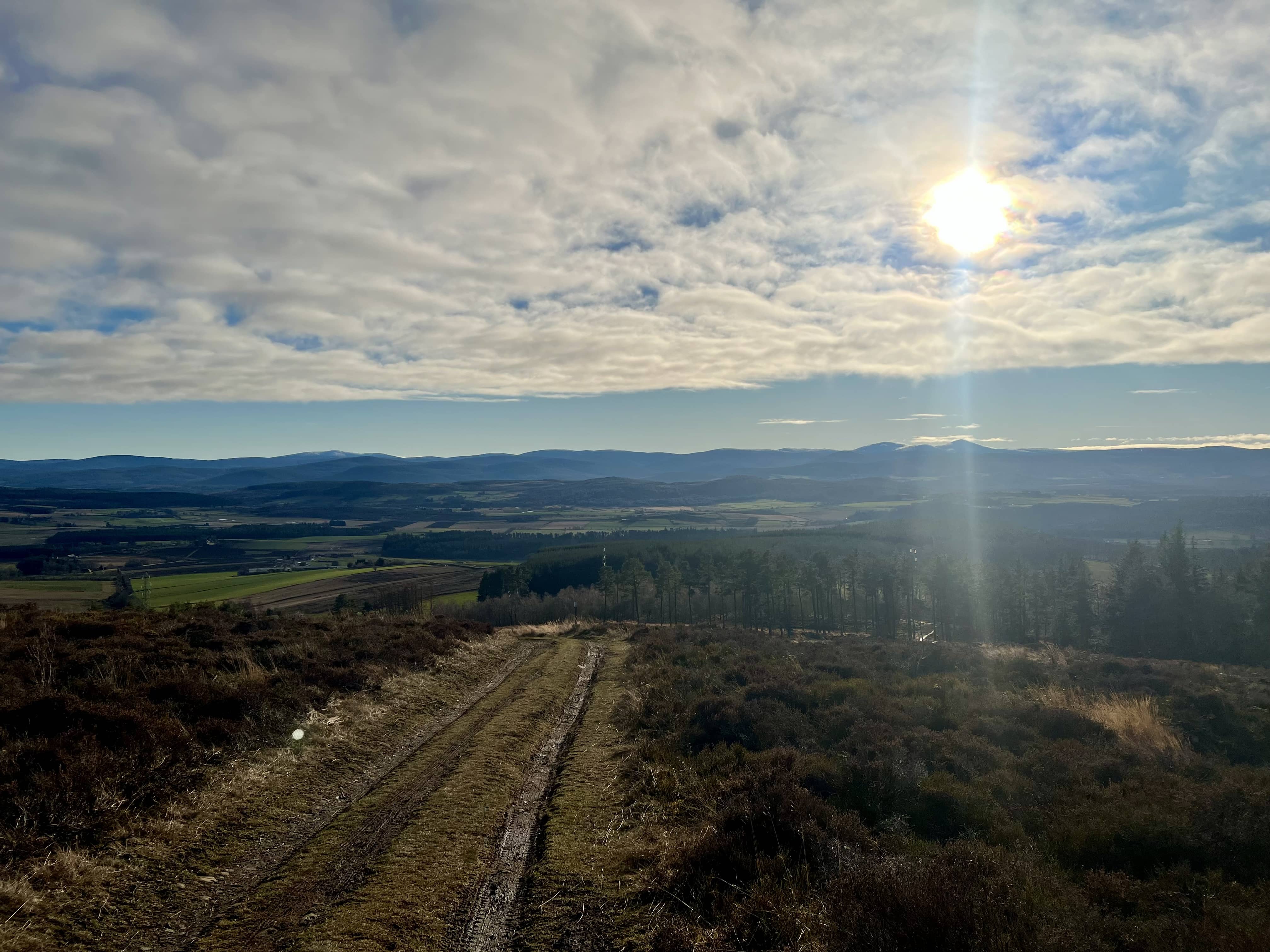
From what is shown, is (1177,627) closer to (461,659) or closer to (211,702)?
(461,659)

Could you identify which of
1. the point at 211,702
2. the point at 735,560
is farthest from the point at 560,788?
the point at 735,560

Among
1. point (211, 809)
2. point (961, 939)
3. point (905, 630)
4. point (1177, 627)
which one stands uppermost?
point (961, 939)

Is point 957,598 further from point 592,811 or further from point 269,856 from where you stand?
point 269,856

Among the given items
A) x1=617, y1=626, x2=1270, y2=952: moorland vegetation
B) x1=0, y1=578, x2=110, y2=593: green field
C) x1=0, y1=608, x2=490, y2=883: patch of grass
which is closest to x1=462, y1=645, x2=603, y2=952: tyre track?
x1=617, y1=626, x2=1270, y2=952: moorland vegetation

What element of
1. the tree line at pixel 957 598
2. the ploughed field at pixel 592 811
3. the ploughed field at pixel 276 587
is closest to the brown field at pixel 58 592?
the ploughed field at pixel 276 587

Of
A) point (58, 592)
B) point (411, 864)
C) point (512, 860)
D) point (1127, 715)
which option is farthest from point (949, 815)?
point (58, 592)

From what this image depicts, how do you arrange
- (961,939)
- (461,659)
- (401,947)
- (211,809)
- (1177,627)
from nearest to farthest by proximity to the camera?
(961,939) → (401,947) → (211,809) → (461,659) → (1177,627)

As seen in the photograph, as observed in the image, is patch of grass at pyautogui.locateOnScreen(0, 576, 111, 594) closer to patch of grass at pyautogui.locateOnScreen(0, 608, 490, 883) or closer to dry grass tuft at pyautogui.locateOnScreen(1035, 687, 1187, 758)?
patch of grass at pyautogui.locateOnScreen(0, 608, 490, 883)

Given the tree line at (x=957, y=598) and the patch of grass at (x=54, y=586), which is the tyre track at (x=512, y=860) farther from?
the patch of grass at (x=54, y=586)
